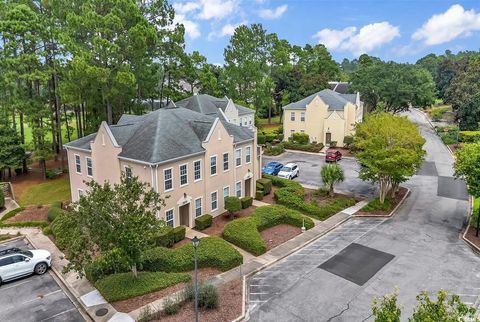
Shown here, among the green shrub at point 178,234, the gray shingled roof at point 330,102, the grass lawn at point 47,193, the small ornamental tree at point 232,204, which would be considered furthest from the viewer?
the gray shingled roof at point 330,102

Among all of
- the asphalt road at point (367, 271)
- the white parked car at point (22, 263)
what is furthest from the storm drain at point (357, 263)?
the white parked car at point (22, 263)

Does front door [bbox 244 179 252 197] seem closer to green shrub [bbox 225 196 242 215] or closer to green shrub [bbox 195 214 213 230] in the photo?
green shrub [bbox 225 196 242 215]

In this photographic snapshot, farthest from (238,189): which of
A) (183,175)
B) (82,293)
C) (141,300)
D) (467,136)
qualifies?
(467,136)

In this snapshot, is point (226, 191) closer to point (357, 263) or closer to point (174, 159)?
point (174, 159)

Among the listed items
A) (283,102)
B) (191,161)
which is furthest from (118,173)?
(283,102)

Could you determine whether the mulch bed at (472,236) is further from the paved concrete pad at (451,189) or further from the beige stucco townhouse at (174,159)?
the beige stucco townhouse at (174,159)

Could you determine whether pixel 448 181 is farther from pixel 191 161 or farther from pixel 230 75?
pixel 230 75
